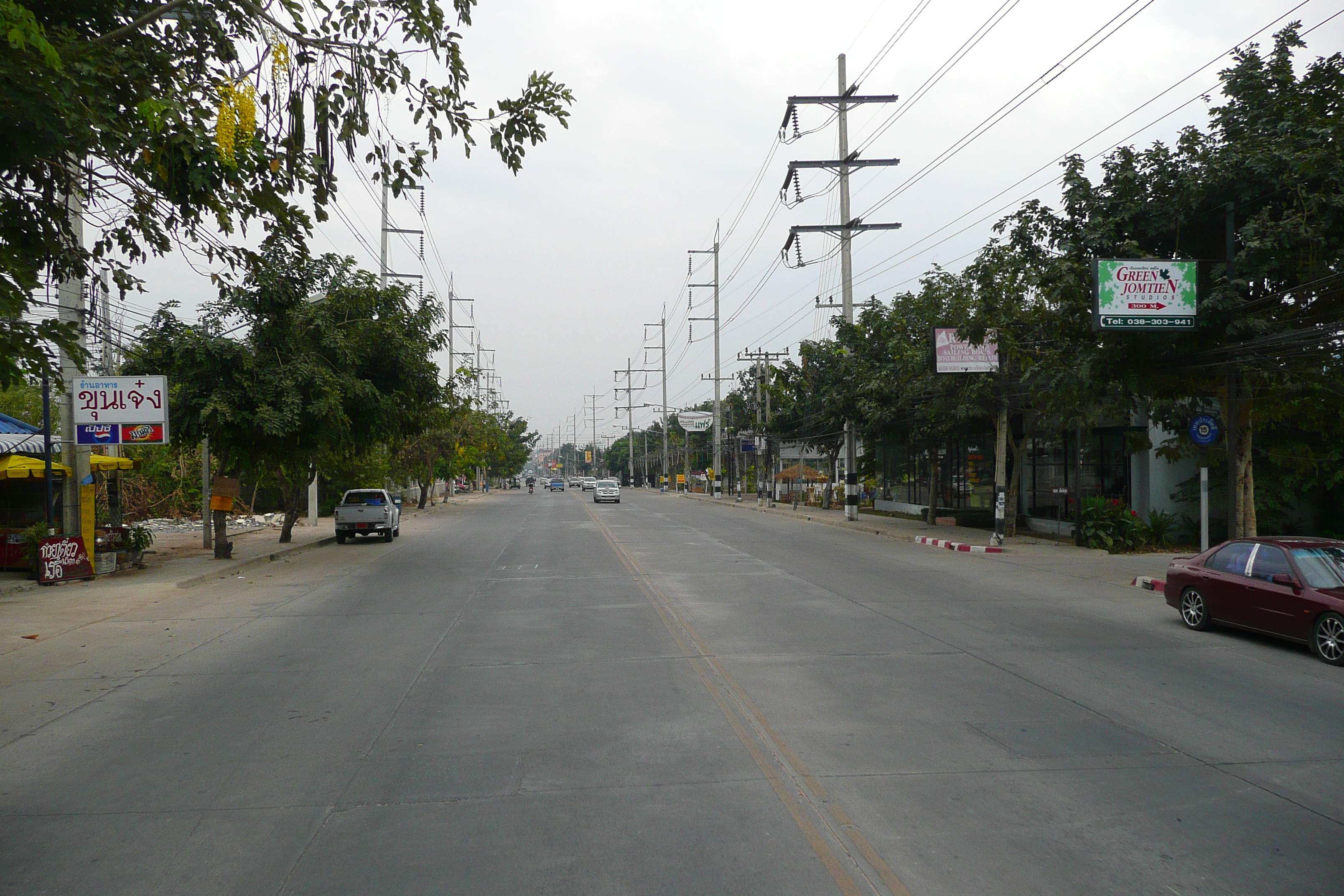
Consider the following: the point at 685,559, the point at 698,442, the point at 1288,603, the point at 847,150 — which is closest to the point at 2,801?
the point at 1288,603

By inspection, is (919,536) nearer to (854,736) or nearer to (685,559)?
(685,559)

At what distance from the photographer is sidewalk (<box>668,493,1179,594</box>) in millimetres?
20516

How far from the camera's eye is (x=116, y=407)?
61.0 ft

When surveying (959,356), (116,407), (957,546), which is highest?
(959,356)

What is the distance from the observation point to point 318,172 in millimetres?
8570

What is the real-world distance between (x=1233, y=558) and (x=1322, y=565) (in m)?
1.23

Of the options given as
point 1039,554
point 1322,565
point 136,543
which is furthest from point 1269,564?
point 136,543

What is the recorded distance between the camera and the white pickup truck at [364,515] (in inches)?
1220

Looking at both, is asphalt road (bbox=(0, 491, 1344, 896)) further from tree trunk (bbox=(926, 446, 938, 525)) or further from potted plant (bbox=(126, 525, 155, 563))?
tree trunk (bbox=(926, 446, 938, 525))

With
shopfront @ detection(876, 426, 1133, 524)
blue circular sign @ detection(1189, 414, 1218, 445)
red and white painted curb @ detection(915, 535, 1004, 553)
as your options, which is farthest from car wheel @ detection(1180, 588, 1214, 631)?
shopfront @ detection(876, 426, 1133, 524)

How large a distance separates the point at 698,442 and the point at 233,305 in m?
103

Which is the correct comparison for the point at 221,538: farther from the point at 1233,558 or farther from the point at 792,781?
the point at 1233,558

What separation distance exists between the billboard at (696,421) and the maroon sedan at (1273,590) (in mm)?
77427

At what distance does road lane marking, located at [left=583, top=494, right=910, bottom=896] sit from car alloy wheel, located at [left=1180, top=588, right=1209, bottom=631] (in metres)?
6.60
